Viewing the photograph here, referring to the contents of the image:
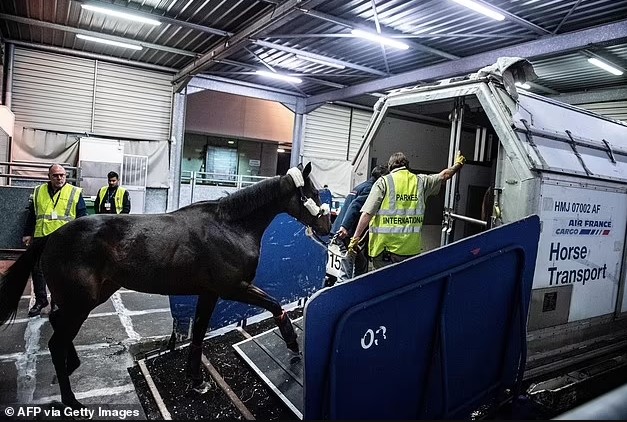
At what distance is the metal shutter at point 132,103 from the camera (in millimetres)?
12164

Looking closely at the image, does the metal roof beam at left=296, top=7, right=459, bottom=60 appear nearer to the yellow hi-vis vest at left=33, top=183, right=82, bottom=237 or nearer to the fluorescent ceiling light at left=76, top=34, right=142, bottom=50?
the yellow hi-vis vest at left=33, top=183, right=82, bottom=237

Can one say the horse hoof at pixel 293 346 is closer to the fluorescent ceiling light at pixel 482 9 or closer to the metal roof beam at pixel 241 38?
the metal roof beam at pixel 241 38

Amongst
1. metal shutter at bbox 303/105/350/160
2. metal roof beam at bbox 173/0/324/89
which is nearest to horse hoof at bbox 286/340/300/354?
metal roof beam at bbox 173/0/324/89

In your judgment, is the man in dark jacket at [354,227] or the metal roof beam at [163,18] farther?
the metal roof beam at [163,18]

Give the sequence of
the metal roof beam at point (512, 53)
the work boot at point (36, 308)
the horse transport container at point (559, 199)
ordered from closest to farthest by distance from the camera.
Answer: the horse transport container at point (559, 199) < the work boot at point (36, 308) < the metal roof beam at point (512, 53)

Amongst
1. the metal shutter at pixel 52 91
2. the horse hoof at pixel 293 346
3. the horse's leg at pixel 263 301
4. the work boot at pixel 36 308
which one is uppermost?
the metal shutter at pixel 52 91

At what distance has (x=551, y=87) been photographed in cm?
1239

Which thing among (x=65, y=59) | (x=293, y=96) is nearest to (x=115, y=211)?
(x=65, y=59)

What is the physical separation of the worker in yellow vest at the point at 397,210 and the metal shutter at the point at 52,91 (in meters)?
11.0

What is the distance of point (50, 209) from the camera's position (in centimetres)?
524

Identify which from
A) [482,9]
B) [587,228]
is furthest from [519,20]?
[587,228]

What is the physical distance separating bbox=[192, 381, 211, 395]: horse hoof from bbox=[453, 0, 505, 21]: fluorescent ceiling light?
6.91 m

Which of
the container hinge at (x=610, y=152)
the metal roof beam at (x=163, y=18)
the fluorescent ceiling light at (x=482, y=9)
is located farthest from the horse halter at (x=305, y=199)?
the metal roof beam at (x=163, y=18)

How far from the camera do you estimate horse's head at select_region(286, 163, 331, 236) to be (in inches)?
138
